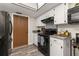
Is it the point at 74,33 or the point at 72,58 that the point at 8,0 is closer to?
the point at 72,58

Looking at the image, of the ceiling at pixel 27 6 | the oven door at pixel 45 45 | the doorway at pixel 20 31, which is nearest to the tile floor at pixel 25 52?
the oven door at pixel 45 45

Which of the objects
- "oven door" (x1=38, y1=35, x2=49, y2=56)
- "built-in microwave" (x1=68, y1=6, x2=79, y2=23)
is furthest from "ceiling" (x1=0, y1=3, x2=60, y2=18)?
"oven door" (x1=38, y1=35, x2=49, y2=56)

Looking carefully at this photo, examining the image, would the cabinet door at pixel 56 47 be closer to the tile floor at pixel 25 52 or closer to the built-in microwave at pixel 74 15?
the built-in microwave at pixel 74 15

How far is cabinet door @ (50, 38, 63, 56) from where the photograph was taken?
1842 mm

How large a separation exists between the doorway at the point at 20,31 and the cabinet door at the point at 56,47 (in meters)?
2.07

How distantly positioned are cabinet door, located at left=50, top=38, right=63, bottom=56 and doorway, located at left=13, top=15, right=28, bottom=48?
6.81ft

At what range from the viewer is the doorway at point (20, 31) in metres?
3.77

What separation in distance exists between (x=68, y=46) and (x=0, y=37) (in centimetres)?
159

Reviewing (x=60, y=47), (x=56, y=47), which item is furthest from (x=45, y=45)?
(x=60, y=47)

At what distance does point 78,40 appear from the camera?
169 centimetres

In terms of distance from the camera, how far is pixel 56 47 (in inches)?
80.2

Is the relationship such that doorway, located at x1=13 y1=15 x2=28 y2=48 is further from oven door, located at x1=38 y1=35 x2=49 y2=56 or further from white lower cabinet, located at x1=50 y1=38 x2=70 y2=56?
white lower cabinet, located at x1=50 y1=38 x2=70 y2=56

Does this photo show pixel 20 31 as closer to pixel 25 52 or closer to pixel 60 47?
pixel 25 52

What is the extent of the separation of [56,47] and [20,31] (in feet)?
7.99
